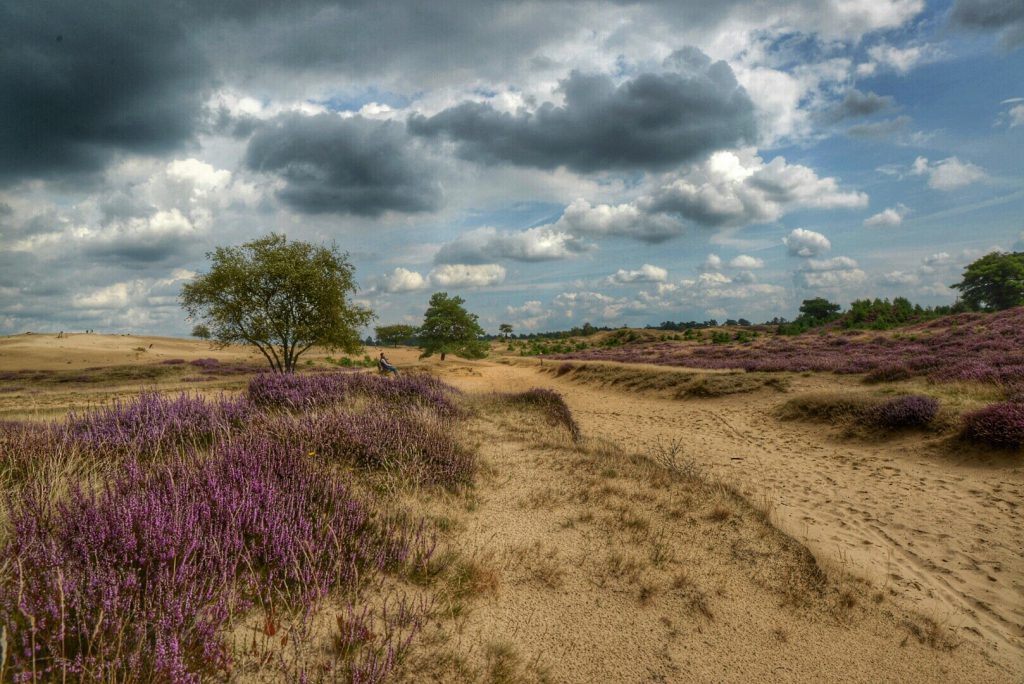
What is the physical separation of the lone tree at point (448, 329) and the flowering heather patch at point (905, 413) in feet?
109

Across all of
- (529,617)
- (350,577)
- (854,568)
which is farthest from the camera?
(854,568)

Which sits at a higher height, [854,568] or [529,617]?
[529,617]

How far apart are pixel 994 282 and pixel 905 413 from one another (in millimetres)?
76579

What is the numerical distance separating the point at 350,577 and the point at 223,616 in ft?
2.88

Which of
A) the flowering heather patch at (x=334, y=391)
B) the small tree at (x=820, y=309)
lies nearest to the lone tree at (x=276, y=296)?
the flowering heather patch at (x=334, y=391)

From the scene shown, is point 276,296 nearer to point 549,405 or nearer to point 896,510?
point 549,405

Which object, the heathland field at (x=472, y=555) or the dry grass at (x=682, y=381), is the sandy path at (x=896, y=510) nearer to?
the heathland field at (x=472, y=555)

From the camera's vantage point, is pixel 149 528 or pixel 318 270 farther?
pixel 318 270

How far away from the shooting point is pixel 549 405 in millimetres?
13000

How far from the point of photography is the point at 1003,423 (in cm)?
898

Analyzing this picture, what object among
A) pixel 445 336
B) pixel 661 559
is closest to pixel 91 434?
pixel 661 559

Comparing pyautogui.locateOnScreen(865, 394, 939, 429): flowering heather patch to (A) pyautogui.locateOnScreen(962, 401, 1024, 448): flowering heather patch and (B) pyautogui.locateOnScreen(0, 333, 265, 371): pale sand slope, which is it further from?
(B) pyautogui.locateOnScreen(0, 333, 265, 371): pale sand slope

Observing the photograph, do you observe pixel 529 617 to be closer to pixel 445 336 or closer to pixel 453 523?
pixel 453 523

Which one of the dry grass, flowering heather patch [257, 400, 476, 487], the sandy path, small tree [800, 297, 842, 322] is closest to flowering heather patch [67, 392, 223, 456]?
flowering heather patch [257, 400, 476, 487]
